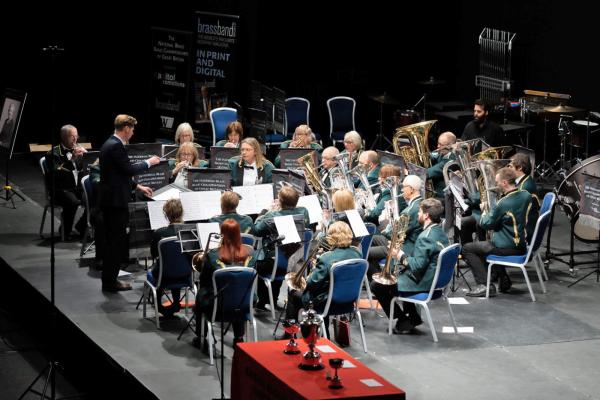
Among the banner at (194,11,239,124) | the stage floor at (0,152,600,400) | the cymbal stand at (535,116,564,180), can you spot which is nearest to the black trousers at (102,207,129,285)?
the stage floor at (0,152,600,400)

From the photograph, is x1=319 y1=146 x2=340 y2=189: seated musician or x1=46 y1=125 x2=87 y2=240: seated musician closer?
x1=319 y1=146 x2=340 y2=189: seated musician

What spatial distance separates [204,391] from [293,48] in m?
10.4

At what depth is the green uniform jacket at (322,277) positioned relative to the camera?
28.1 feet

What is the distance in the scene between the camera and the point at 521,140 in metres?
15.6

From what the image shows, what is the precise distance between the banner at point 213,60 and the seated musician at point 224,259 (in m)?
7.05

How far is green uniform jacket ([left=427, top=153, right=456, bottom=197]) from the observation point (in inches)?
476

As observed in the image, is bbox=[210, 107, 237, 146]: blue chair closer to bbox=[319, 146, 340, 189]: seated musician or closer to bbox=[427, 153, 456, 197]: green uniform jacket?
bbox=[319, 146, 340, 189]: seated musician

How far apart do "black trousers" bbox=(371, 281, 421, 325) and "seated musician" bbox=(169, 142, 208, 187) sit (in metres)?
2.83

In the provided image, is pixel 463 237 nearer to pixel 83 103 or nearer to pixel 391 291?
pixel 391 291

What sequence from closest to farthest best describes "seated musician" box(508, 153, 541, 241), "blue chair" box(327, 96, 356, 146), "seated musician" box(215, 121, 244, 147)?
"seated musician" box(508, 153, 541, 241) → "seated musician" box(215, 121, 244, 147) → "blue chair" box(327, 96, 356, 146)

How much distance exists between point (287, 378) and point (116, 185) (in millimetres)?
4386

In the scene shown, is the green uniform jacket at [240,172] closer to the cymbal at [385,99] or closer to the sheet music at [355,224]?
the sheet music at [355,224]

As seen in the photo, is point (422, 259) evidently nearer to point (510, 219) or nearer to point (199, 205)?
point (510, 219)

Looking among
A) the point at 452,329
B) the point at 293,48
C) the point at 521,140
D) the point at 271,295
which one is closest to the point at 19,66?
the point at 293,48
